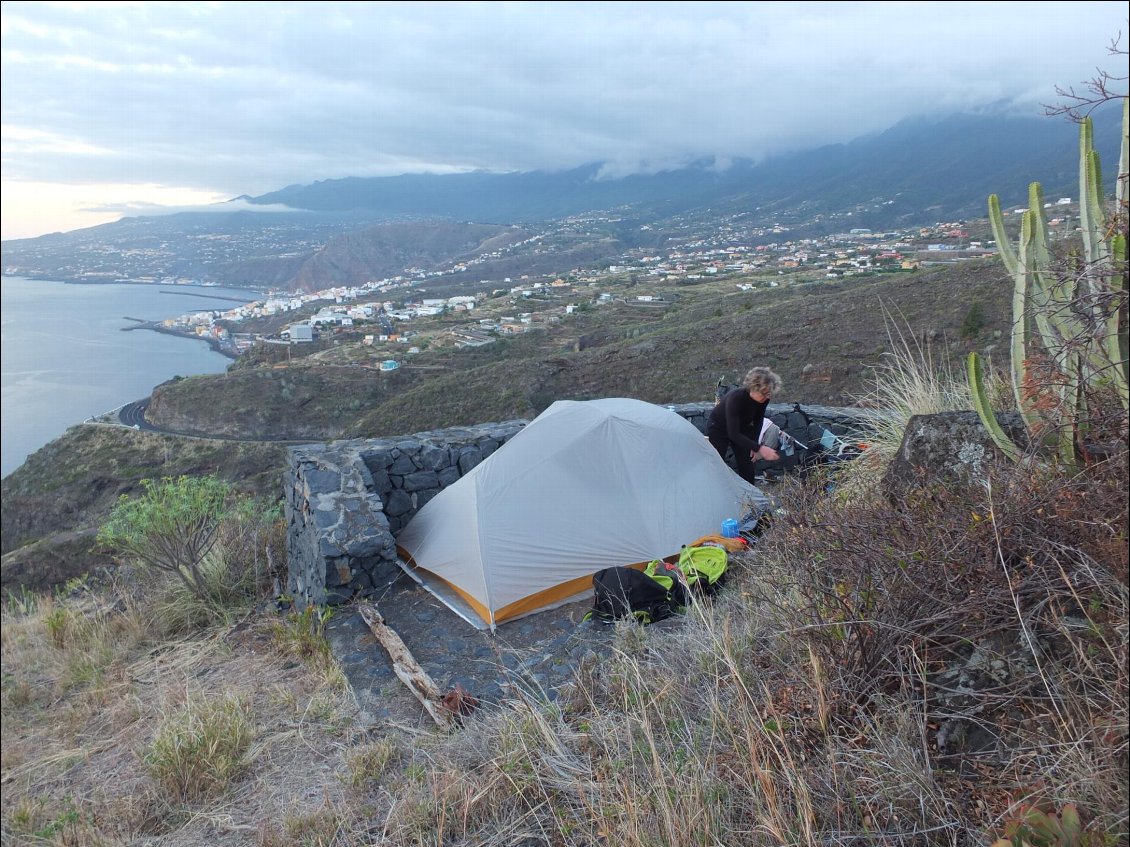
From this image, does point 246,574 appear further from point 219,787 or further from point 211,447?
point 211,447

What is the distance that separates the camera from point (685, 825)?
6.49ft

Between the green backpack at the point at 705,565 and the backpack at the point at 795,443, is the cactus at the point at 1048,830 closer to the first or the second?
the green backpack at the point at 705,565

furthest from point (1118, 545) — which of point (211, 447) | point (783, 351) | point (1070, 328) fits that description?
point (211, 447)

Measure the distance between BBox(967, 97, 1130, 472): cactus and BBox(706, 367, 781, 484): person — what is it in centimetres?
285

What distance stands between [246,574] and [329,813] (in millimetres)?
4504

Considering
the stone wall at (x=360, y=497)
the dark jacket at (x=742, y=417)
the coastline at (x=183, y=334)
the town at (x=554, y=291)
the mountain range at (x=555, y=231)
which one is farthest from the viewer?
the mountain range at (x=555, y=231)

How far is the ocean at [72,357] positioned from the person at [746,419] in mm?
31621

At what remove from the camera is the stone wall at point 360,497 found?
5773 mm

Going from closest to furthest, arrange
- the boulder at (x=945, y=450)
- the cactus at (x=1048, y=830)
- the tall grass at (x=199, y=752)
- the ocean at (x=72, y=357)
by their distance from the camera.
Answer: the cactus at (x=1048, y=830)
the boulder at (x=945, y=450)
the tall grass at (x=199, y=752)
the ocean at (x=72, y=357)

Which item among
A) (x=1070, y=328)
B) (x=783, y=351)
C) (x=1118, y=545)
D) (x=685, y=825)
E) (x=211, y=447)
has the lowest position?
(x=211, y=447)

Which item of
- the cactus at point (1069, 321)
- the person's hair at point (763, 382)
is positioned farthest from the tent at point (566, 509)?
the cactus at point (1069, 321)

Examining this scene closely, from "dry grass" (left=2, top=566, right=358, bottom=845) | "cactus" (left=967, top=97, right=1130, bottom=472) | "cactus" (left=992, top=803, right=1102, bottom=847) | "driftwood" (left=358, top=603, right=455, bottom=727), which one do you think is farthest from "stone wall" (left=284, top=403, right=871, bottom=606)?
"cactus" (left=992, top=803, right=1102, bottom=847)

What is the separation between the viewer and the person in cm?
651

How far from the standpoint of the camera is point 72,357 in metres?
44.4
